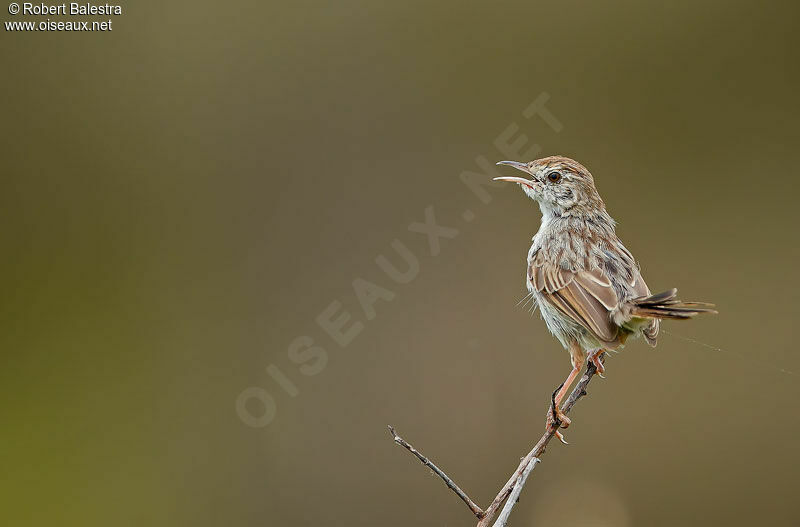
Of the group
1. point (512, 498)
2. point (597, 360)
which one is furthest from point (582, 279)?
point (512, 498)

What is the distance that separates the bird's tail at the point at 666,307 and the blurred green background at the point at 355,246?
3271 millimetres

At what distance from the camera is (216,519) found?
701 centimetres

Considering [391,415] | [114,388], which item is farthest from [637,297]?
[114,388]

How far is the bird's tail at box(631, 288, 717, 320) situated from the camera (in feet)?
10.8

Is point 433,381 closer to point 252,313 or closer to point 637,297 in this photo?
point 252,313

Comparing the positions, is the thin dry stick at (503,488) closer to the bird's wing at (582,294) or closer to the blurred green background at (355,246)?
the bird's wing at (582,294)

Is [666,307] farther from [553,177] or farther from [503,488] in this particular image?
[503,488]

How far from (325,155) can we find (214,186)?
1274 millimetres

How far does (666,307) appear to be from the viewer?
3453mm
